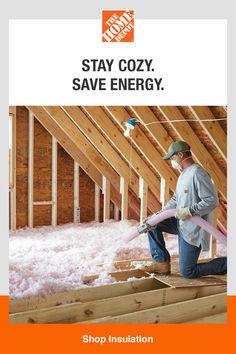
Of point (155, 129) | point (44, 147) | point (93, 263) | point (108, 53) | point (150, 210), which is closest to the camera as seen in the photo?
point (108, 53)

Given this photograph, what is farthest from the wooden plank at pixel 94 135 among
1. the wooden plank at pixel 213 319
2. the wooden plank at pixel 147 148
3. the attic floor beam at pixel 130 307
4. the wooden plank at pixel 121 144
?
the wooden plank at pixel 213 319

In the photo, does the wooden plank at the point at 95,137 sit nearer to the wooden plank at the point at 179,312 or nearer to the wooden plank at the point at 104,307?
the wooden plank at the point at 104,307

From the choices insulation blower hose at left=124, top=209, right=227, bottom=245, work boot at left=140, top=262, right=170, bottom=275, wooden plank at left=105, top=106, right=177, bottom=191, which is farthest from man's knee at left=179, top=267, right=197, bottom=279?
wooden plank at left=105, top=106, right=177, bottom=191

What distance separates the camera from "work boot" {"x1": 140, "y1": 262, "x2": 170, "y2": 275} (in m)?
2.79

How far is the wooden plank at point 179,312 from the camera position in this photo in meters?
2.01

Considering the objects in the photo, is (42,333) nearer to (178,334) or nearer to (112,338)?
(112,338)

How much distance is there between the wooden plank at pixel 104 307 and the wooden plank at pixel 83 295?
18cm

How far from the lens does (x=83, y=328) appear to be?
6.24 feet

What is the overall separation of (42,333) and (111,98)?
1.45 metres

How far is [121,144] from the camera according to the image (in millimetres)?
4117

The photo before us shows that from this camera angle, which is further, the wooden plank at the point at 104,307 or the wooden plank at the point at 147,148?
the wooden plank at the point at 147,148

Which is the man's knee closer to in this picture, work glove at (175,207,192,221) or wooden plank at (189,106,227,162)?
work glove at (175,207,192,221)

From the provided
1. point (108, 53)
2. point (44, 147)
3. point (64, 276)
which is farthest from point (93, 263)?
point (44, 147)

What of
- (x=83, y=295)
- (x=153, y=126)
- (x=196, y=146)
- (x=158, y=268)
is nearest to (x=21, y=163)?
(x=153, y=126)
